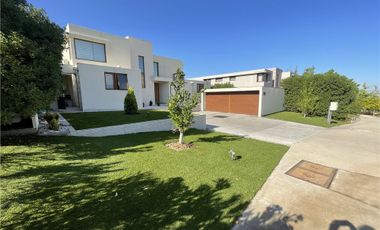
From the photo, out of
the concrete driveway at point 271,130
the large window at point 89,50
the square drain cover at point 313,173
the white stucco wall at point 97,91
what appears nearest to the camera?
the square drain cover at point 313,173

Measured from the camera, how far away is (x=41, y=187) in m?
3.22

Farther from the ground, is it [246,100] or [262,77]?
[262,77]

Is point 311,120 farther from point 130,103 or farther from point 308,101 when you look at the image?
point 130,103

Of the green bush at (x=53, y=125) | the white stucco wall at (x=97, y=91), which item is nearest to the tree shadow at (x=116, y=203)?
the green bush at (x=53, y=125)

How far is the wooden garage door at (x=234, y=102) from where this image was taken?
1661 centimetres

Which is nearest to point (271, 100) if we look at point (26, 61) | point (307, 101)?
point (307, 101)

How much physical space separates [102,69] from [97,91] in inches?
65.7

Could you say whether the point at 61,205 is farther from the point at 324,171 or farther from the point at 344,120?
the point at 344,120

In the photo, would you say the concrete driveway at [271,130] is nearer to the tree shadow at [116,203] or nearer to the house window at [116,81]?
the tree shadow at [116,203]

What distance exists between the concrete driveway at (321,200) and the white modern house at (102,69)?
12.6 metres

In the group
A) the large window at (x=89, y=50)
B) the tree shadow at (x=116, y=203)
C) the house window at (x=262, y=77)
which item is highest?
the large window at (x=89, y=50)

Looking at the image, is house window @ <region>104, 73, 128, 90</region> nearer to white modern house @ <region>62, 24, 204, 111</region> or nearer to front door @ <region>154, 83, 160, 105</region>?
white modern house @ <region>62, 24, 204, 111</region>

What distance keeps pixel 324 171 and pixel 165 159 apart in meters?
4.49

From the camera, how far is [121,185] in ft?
11.6
